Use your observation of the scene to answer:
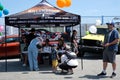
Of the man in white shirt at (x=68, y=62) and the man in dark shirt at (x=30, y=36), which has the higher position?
the man in dark shirt at (x=30, y=36)

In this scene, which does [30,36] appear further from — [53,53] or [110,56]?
[110,56]

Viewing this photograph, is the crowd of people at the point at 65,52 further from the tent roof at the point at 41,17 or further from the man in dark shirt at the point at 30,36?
the tent roof at the point at 41,17

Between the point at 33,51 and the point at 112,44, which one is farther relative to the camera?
the point at 33,51

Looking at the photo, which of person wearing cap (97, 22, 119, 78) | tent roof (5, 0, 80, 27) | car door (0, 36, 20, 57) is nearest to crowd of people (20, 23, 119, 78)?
person wearing cap (97, 22, 119, 78)

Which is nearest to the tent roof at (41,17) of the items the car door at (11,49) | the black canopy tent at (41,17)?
the black canopy tent at (41,17)

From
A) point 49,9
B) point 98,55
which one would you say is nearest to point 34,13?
point 49,9

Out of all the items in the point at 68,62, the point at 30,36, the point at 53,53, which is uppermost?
the point at 30,36

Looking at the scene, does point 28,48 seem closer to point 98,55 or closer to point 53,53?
point 53,53

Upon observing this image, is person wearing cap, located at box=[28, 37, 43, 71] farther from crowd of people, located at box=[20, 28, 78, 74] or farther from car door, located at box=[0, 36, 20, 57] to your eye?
car door, located at box=[0, 36, 20, 57]

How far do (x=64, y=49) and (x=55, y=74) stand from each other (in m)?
1.55

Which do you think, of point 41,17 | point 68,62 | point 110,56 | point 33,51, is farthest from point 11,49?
point 110,56

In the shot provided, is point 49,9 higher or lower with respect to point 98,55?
higher

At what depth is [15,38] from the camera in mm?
19453

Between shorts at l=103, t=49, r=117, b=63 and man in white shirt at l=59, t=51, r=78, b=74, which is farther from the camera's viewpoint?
man in white shirt at l=59, t=51, r=78, b=74
